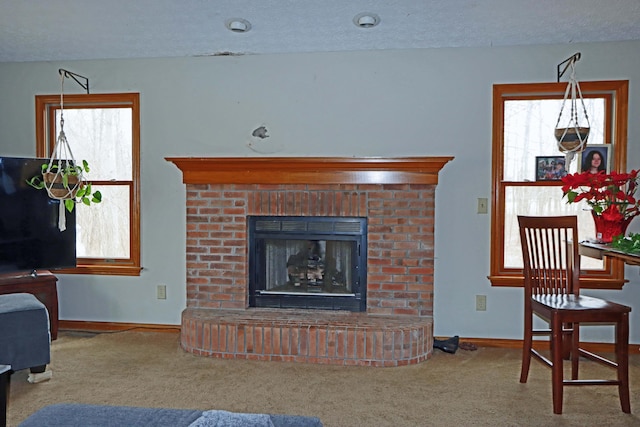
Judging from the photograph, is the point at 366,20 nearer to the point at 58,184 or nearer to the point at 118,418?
the point at 58,184

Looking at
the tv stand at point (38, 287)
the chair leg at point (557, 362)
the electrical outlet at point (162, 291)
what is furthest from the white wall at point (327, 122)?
the chair leg at point (557, 362)

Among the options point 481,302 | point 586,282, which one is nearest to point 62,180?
point 481,302

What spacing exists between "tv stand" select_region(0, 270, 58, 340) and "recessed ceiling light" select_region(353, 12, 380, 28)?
9.27ft

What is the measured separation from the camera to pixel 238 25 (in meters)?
3.12

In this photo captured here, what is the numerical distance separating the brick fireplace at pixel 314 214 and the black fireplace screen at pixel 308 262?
65 millimetres

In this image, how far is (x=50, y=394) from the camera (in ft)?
8.74

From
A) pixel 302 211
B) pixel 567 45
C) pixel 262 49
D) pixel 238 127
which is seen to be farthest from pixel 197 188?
pixel 567 45

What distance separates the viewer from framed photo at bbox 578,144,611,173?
3451 millimetres

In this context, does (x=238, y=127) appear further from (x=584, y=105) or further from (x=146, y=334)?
(x=584, y=105)

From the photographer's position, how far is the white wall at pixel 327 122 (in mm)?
3549

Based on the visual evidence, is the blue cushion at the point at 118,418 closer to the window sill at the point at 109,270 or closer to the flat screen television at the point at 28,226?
the flat screen television at the point at 28,226

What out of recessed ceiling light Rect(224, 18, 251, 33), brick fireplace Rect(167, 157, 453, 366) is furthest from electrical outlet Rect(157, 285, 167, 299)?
recessed ceiling light Rect(224, 18, 251, 33)

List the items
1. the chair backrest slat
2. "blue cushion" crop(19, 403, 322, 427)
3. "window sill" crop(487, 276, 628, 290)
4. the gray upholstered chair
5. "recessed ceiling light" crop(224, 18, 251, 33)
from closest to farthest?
"blue cushion" crop(19, 403, 322, 427), the gray upholstered chair, the chair backrest slat, "recessed ceiling light" crop(224, 18, 251, 33), "window sill" crop(487, 276, 628, 290)

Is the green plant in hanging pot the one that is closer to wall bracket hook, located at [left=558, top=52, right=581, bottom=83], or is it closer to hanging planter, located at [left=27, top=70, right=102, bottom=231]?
hanging planter, located at [left=27, top=70, right=102, bottom=231]
